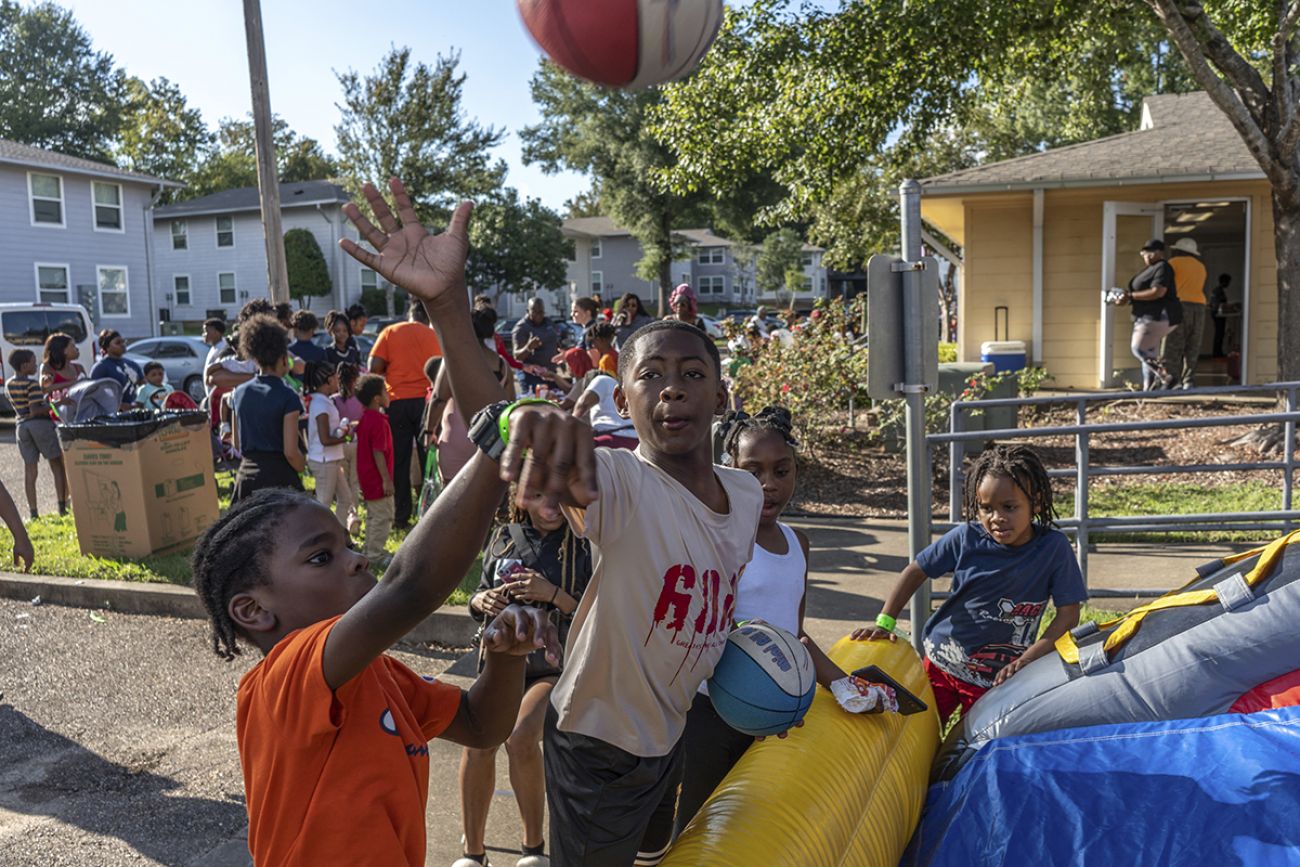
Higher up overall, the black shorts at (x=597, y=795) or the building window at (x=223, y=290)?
the building window at (x=223, y=290)

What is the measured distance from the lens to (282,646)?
2.00 meters

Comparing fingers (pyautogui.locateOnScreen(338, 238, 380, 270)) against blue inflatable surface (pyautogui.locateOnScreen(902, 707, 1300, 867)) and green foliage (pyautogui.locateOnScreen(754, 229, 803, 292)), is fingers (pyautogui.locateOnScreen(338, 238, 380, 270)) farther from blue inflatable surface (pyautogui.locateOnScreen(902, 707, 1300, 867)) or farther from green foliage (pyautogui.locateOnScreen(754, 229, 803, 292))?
green foliage (pyautogui.locateOnScreen(754, 229, 803, 292))

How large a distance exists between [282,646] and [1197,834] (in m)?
2.35

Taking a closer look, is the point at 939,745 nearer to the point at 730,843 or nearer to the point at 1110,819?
the point at 1110,819

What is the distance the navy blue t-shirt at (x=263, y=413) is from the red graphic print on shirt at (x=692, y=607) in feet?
15.7

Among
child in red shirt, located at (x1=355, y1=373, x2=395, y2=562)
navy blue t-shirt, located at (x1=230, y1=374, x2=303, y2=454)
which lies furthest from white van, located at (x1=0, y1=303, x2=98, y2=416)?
navy blue t-shirt, located at (x1=230, y1=374, x2=303, y2=454)

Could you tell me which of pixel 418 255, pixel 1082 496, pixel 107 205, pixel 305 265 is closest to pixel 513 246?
pixel 305 265

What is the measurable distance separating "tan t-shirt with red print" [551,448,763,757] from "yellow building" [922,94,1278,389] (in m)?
13.9

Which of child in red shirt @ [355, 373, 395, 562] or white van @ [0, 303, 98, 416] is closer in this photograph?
child in red shirt @ [355, 373, 395, 562]

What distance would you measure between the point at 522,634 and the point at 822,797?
1.31 meters

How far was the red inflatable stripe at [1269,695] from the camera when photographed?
3.12m

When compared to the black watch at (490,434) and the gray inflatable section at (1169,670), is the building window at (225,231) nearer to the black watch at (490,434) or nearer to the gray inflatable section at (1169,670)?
the gray inflatable section at (1169,670)

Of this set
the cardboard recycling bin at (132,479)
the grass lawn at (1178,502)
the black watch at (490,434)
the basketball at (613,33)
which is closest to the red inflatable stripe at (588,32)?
the basketball at (613,33)

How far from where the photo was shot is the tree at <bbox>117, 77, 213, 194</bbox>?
58.1m
